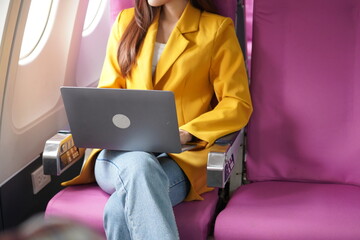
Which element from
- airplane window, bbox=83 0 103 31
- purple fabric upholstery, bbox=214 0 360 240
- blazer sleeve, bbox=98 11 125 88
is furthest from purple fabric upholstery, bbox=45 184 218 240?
airplane window, bbox=83 0 103 31

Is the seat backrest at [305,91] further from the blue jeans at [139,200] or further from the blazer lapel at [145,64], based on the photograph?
the blue jeans at [139,200]

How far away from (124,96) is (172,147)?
0.75ft

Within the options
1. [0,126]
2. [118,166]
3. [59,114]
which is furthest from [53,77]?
[118,166]

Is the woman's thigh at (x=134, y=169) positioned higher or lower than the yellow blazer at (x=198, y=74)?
lower

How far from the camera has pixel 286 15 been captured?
209 centimetres

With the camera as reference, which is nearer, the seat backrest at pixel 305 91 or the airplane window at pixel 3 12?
the airplane window at pixel 3 12

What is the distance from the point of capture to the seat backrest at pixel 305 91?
6.68 feet

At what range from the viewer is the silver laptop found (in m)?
1.65

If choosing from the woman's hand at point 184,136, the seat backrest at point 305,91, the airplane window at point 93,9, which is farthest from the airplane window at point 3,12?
the airplane window at point 93,9

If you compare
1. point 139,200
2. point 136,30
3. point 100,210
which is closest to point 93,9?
point 136,30

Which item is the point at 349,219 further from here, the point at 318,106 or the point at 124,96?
the point at 124,96

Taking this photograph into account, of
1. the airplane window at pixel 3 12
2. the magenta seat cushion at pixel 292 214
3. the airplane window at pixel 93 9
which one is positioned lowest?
the magenta seat cushion at pixel 292 214

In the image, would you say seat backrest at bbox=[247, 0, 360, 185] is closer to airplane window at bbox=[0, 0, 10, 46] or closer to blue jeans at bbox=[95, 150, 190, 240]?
blue jeans at bbox=[95, 150, 190, 240]

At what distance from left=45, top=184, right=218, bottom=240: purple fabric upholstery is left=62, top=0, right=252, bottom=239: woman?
1.6 inches
